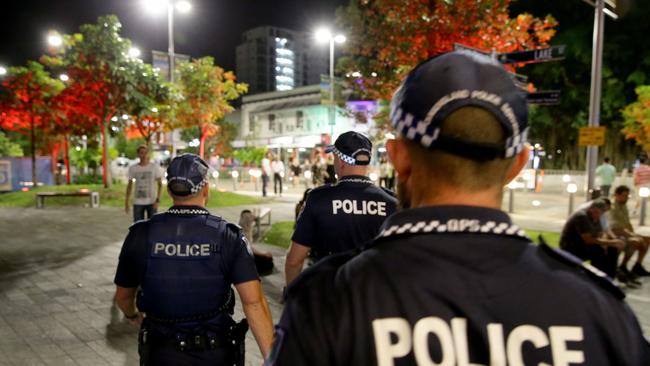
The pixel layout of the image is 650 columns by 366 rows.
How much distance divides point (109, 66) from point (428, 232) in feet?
69.7

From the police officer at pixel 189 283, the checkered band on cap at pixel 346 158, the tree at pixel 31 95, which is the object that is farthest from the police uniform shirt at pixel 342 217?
the tree at pixel 31 95

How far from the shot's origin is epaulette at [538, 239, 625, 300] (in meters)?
1.14

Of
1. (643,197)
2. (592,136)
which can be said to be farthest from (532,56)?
(643,197)

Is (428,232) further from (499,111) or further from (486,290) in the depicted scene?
(499,111)

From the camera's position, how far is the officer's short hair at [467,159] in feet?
3.76

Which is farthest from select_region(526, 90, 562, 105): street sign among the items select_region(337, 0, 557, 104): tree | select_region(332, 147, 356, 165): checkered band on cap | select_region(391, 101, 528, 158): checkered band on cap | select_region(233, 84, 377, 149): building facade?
select_region(233, 84, 377, 149): building facade

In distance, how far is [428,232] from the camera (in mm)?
1123

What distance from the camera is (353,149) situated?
3842mm

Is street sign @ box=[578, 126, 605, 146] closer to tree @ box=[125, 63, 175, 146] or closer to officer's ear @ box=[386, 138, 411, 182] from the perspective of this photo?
officer's ear @ box=[386, 138, 411, 182]

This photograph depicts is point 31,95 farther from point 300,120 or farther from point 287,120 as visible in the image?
point 287,120

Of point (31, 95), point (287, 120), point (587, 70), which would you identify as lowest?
point (31, 95)

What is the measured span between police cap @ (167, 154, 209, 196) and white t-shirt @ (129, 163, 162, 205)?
21.6 feet

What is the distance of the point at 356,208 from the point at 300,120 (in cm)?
5047

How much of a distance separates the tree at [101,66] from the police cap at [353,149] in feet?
59.1
